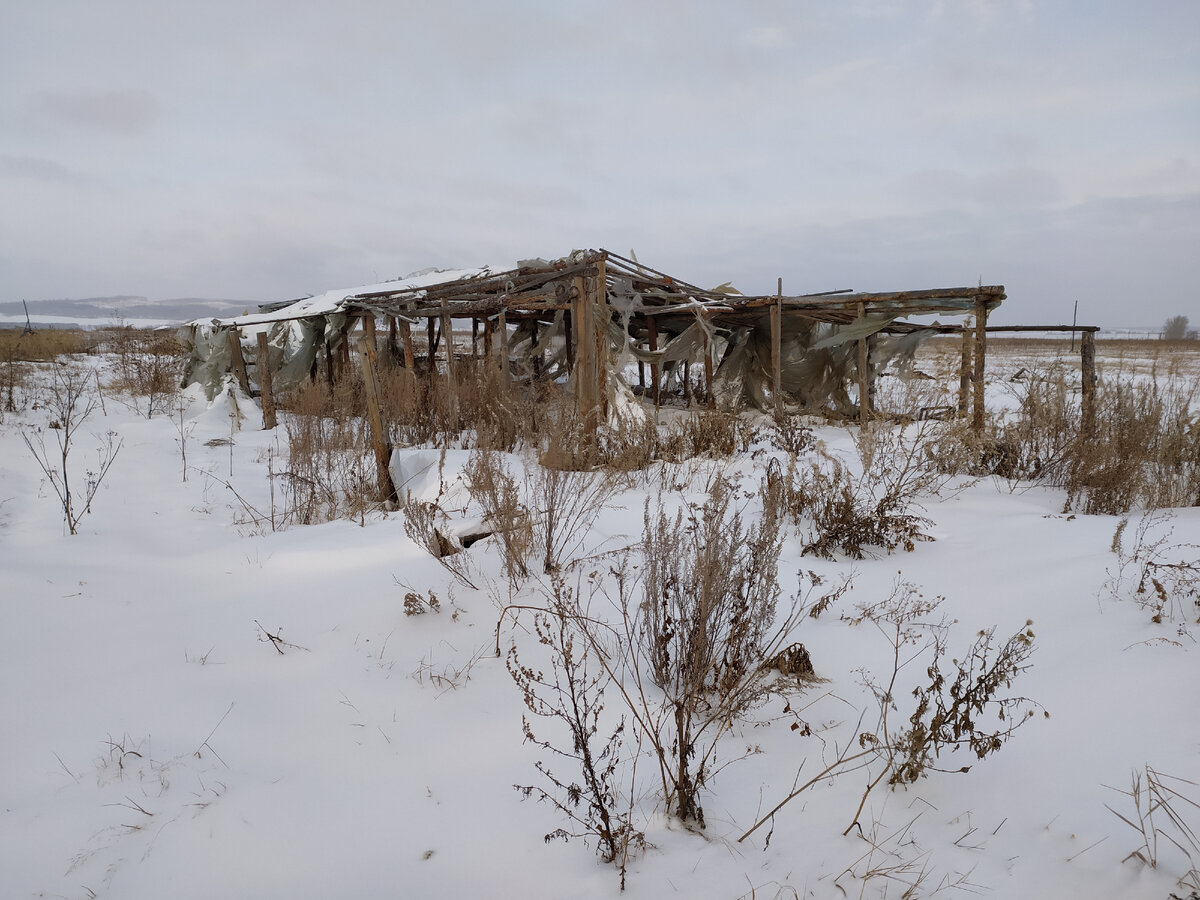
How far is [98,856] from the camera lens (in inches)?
72.7

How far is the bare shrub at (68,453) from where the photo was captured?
491cm

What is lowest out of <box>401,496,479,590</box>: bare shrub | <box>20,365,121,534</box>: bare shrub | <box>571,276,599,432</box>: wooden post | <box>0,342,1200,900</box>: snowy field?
<box>0,342,1200,900</box>: snowy field

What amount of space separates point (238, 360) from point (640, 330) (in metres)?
8.66

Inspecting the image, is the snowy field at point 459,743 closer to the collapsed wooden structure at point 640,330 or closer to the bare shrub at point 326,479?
the bare shrub at point 326,479

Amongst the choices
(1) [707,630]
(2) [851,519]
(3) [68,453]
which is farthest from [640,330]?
(1) [707,630]

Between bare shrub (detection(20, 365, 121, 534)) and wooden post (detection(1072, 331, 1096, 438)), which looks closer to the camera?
bare shrub (detection(20, 365, 121, 534))

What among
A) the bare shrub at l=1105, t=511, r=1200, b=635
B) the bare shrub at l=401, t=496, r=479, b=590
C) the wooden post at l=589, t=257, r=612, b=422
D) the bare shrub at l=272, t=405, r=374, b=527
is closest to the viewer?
the bare shrub at l=1105, t=511, r=1200, b=635

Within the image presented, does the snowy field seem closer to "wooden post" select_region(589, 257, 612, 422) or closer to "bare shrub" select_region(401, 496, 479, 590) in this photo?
"bare shrub" select_region(401, 496, 479, 590)

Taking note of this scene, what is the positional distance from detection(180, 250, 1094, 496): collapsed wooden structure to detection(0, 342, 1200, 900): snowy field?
7.96 ft

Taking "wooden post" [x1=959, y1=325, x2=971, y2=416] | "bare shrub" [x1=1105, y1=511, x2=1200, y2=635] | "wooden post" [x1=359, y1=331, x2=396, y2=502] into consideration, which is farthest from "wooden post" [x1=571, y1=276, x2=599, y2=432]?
"wooden post" [x1=959, y1=325, x2=971, y2=416]

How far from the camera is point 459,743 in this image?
2377 millimetres

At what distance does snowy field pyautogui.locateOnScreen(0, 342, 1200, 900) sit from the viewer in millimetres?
1791

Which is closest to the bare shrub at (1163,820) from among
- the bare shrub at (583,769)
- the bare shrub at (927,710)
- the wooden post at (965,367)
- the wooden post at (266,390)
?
the bare shrub at (927,710)

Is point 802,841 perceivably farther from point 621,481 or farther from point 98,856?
point 621,481
